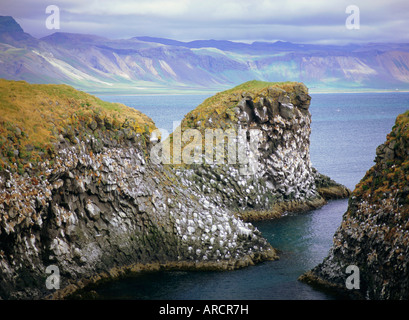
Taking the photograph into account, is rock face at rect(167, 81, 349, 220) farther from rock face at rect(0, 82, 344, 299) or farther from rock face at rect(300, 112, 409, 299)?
rock face at rect(300, 112, 409, 299)

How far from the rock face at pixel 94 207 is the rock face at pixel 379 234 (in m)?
8.84

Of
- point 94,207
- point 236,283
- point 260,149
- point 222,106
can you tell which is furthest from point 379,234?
point 222,106

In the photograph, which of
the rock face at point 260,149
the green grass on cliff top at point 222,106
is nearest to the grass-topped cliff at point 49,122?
the rock face at point 260,149

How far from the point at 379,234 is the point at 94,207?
63.8 ft

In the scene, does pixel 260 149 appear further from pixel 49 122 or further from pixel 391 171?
pixel 49 122

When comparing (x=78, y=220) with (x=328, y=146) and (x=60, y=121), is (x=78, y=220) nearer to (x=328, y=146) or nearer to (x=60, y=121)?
(x=60, y=121)

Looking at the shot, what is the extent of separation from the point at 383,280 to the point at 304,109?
38.5 m

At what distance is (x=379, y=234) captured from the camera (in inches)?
1348

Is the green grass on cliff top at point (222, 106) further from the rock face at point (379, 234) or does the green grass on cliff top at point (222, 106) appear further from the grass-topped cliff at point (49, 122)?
the rock face at point (379, 234)

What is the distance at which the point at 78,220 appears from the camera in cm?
3966

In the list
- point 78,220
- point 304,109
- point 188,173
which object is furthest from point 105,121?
point 304,109

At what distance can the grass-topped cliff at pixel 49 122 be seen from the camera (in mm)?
37750

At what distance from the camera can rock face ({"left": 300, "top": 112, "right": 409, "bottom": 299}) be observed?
32.0 meters

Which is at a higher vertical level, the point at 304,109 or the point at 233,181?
the point at 304,109
